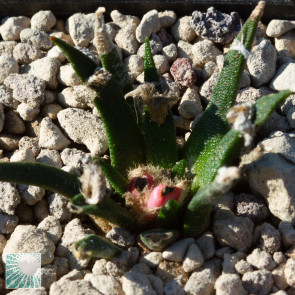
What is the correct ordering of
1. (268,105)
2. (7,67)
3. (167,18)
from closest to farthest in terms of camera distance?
(268,105) → (7,67) → (167,18)

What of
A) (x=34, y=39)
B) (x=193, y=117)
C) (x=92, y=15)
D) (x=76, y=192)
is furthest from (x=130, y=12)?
(x=76, y=192)

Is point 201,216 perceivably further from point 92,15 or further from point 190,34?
point 92,15

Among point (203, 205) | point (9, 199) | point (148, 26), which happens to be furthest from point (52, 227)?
point (148, 26)

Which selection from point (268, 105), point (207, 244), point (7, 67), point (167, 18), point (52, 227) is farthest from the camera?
point (167, 18)

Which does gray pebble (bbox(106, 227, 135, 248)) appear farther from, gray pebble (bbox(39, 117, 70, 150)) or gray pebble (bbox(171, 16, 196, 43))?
gray pebble (bbox(171, 16, 196, 43))

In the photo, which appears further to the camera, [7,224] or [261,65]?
[261,65]

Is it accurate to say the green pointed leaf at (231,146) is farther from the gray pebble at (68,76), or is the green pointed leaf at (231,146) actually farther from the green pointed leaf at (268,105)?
the gray pebble at (68,76)

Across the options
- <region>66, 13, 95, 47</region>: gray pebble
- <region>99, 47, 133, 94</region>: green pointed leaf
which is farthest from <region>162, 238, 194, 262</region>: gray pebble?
<region>66, 13, 95, 47</region>: gray pebble

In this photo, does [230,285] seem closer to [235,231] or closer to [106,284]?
[235,231]
